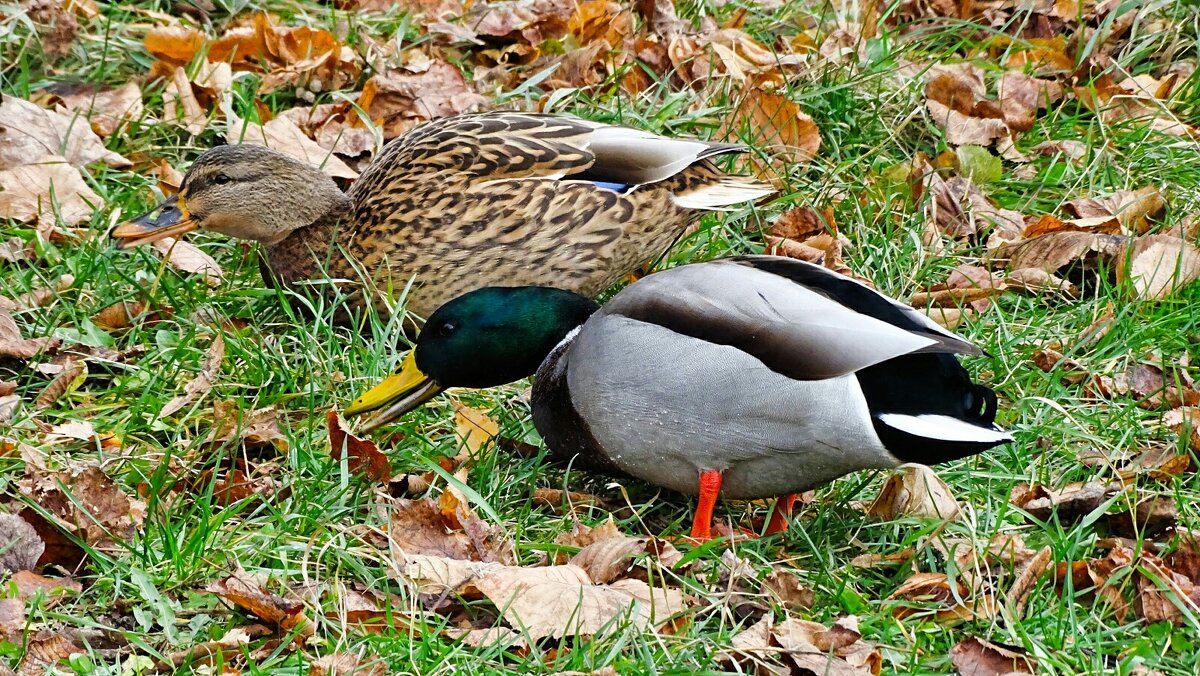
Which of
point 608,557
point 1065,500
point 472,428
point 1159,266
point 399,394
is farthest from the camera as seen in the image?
point 1159,266

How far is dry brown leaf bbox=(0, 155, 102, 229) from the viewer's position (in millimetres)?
5125

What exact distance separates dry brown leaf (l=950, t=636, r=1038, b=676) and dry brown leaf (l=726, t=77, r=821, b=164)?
261cm

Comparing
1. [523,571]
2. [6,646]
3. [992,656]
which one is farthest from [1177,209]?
[6,646]

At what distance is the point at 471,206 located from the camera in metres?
4.91

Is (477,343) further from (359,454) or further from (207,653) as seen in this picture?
(207,653)

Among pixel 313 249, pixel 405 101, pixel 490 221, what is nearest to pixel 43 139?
pixel 313 249

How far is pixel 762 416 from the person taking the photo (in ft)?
11.9

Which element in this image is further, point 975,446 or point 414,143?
point 414,143

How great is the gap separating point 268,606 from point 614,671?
0.78m

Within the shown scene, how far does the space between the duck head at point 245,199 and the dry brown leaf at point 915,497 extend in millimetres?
2210

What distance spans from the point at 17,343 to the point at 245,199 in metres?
0.92

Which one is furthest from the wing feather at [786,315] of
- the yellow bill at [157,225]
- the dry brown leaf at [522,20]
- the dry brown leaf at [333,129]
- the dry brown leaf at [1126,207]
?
the dry brown leaf at [522,20]

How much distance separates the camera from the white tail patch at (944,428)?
11.3ft

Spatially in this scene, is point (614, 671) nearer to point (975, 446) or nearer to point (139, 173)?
point (975, 446)
